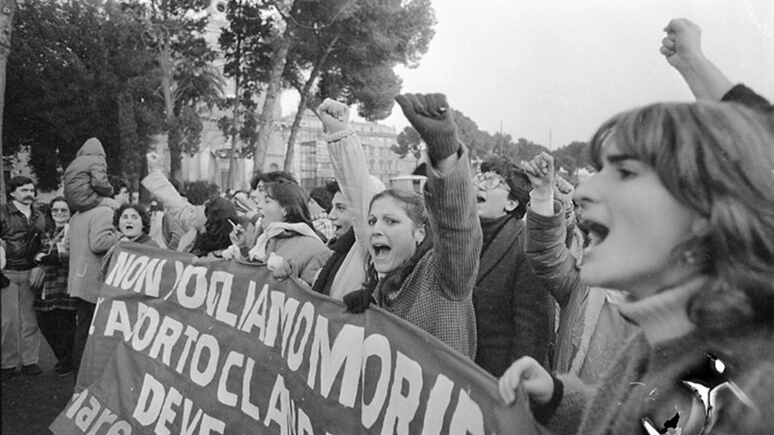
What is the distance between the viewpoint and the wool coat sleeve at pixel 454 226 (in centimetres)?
172

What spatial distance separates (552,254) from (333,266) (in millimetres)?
1078

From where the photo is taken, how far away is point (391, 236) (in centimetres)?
225

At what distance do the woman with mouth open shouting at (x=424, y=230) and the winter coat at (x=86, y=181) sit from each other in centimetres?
316

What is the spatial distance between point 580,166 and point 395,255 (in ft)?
3.19

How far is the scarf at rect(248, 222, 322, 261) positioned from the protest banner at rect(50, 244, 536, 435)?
0.26m

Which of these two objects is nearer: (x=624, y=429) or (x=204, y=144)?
(x=624, y=429)

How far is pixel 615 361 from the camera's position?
1.14 metres

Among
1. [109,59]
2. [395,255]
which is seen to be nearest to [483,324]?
[395,255]

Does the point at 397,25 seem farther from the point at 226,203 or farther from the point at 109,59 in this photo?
the point at 109,59

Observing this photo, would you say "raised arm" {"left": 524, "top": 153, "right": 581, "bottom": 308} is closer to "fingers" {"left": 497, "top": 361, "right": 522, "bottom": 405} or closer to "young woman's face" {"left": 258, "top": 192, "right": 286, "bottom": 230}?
"fingers" {"left": 497, "top": 361, "right": 522, "bottom": 405}

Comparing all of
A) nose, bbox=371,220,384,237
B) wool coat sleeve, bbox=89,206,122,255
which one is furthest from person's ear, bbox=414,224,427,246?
wool coat sleeve, bbox=89,206,122,255

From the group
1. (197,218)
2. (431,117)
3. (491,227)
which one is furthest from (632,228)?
(197,218)

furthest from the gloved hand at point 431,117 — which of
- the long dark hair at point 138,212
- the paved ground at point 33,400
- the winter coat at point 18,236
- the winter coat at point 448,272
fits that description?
the winter coat at point 18,236

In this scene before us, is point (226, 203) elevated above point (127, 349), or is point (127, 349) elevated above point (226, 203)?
point (226, 203)
